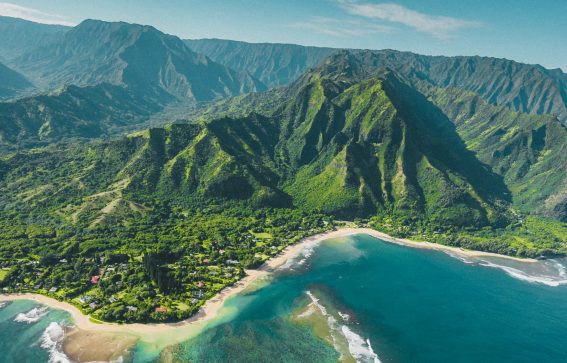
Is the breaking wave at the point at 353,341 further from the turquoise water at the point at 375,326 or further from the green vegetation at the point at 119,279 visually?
the green vegetation at the point at 119,279

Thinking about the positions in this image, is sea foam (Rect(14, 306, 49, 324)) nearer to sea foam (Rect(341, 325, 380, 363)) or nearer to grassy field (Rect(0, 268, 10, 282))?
grassy field (Rect(0, 268, 10, 282))

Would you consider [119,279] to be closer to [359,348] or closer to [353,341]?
[353,341]

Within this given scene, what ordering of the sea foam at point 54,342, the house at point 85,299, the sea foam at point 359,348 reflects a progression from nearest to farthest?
the sea foam at point 54,342, the sea foam at point 359,348, the house at point 85,299

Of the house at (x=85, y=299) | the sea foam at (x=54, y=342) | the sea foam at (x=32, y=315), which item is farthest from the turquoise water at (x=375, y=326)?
the house at (x=85, y=299)

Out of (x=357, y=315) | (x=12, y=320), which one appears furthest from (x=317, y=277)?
(x=12, y=320)

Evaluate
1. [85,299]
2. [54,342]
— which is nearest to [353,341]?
[54,342]

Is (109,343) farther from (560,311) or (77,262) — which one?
(560,311)
